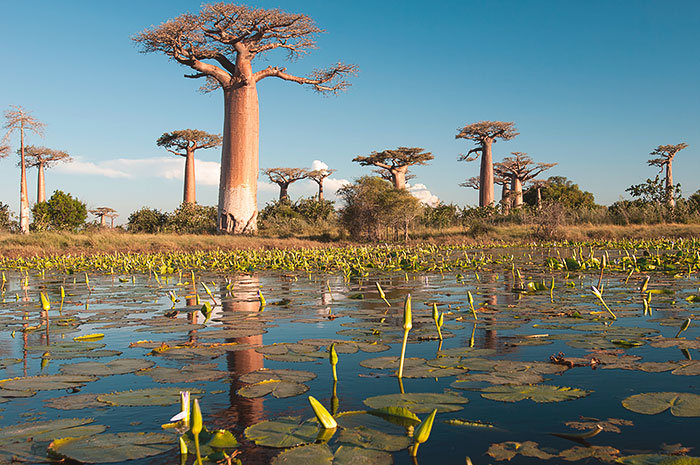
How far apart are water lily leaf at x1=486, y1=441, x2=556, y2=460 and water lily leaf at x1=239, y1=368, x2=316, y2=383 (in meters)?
0.78

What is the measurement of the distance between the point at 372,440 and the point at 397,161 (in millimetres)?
31481

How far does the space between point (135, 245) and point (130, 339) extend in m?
11.0

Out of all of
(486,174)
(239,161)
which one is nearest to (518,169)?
(486,174)

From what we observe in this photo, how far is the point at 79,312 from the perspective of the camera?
390cm

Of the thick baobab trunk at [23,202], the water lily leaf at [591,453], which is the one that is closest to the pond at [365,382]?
the water lily leaf at [591,453]

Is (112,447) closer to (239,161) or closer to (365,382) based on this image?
(365,382)

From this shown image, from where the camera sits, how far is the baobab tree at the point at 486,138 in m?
29.2

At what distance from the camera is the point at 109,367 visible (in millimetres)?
2119

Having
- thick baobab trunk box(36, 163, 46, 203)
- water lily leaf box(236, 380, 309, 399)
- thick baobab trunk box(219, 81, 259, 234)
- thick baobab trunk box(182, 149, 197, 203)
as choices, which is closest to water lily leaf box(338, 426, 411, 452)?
water lily leaf box(236, 380, 309, 399)

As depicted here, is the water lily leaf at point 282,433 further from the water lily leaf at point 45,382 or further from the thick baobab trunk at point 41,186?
the thick baobab trunk at point 41,186

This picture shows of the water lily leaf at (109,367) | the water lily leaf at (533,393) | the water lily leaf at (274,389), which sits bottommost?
the water lily leaf at (109,367)

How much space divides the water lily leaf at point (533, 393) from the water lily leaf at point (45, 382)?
4.63 feet

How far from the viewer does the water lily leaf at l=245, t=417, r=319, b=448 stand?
1305mm

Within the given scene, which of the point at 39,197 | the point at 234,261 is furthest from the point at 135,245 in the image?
the point at 39,197
